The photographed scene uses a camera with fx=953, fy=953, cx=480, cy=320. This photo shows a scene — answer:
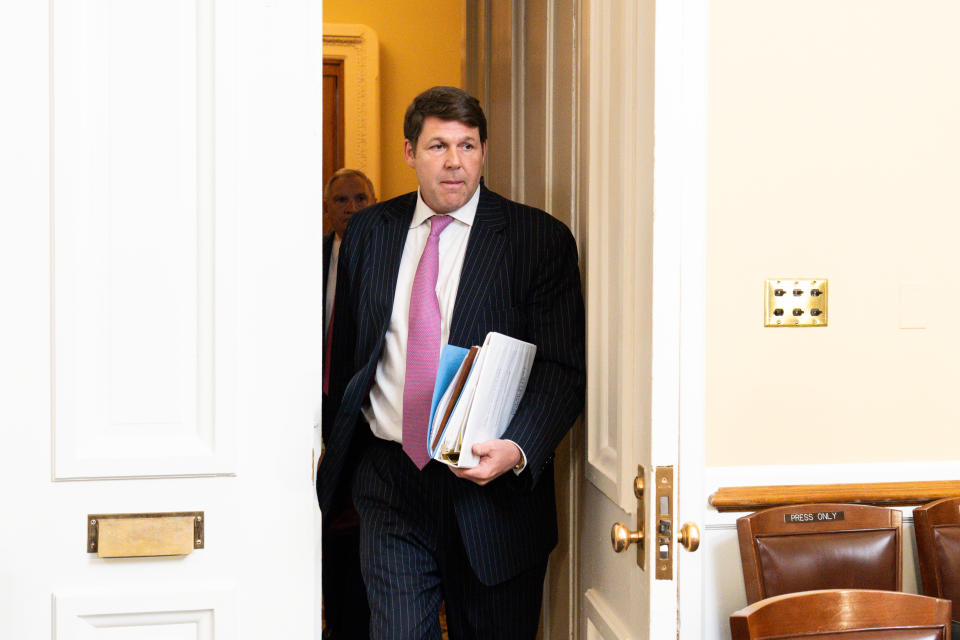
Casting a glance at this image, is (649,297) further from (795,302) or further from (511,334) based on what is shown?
(795,302)

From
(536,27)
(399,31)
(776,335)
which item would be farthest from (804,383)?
(399,31)

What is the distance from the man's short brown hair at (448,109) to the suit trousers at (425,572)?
2.40 ft

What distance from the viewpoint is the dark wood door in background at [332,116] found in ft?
14.4

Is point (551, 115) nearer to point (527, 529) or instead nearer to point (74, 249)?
point (527, 529)

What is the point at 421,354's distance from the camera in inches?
79.9

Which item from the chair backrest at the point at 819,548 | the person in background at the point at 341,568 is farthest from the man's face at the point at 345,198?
the chair backrest at the point at 819,548

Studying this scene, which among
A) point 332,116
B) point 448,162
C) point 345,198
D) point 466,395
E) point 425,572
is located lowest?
point 425,572

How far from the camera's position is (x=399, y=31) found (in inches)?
176

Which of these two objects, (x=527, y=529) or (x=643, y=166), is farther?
(x=527, y=529)

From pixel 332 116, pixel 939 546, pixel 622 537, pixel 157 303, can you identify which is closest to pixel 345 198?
pixel 332 116

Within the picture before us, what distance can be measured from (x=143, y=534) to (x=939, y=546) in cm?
174

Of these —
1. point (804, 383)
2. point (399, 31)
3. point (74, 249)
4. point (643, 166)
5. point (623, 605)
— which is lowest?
point (623, 605)

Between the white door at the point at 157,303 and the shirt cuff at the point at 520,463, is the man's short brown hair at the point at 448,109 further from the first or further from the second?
the shirt cuff at the point at 520,463

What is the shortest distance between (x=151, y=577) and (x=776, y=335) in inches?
58.0
